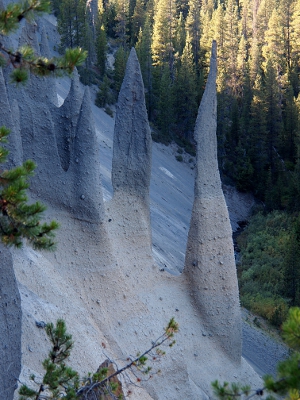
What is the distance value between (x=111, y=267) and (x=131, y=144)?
110 inches

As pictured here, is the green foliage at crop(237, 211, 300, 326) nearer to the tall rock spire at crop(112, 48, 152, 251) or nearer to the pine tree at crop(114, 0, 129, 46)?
the tall rock spire at crop(112, 48, 152, 251)

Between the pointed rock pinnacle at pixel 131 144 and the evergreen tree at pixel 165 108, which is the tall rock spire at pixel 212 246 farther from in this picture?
the evergreen tree at pixel 165 108

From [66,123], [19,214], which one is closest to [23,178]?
[19,214]

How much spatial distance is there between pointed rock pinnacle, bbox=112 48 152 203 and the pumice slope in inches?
0.8

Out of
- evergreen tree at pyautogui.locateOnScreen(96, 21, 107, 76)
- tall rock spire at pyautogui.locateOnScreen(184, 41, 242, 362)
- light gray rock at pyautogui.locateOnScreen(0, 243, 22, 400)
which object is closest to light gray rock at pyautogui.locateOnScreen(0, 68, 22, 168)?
light gray rock at pyautogui.locateOnScreen(0, 243, 22, 400)

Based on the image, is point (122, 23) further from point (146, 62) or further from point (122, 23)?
point (146, 62)

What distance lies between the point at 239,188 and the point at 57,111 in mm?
33456

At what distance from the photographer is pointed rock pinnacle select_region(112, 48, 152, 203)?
14.0 m

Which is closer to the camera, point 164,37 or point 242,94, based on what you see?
point 164,37

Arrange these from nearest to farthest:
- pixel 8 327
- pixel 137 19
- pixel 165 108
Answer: pixel 8 327 → pixel 165 108 → pixel 137 19

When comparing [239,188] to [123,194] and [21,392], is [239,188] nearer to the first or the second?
[123,194]

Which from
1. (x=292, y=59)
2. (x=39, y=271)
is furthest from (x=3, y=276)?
(x=292, y=59)

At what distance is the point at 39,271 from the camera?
11.8 metres

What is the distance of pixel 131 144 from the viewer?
14.1 meters
